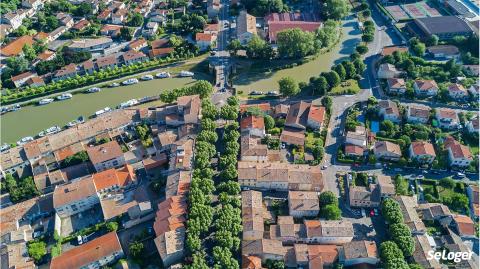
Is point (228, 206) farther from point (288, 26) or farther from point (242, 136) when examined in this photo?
point (288, 26)

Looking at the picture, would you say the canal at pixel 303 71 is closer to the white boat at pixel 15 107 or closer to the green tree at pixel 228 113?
the green tree at pixel 228 113

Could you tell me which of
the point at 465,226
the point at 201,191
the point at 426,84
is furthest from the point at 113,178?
the point at 426,84

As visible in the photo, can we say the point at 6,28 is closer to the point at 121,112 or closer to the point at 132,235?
the point at 121,112

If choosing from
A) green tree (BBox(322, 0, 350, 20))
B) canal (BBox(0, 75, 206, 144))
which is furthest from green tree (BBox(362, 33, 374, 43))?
canal (BBox(0, 75, 206, 144))

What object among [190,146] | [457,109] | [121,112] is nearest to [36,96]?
[121,112]

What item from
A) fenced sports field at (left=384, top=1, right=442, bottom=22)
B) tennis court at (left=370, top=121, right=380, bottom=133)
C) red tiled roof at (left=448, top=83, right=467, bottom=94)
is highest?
fenced sports field at (left=384, top=1, right=442, bottom=22)

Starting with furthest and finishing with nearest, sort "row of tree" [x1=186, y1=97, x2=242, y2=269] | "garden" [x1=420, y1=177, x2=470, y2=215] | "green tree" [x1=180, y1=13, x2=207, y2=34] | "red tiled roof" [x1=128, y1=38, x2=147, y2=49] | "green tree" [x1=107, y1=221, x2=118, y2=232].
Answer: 1. "green tree" [x1=180, y1=13, x2=207, y2=34]
2. "red tiled roof" [x1=128, y1=38, x2=147, y2=49]
3. "garden" [x1=420, y1=177, x2=470, y2=215]
4. "green tree" [x1=107, y1=221, x2=118, y2=232]
5. "row of tree" [x1=186, y1=97, x2=242, y2=269]

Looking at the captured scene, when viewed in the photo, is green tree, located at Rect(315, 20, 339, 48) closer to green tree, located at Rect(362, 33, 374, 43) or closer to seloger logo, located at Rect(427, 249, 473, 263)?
green tree, located at Rect(362, 33, 374, 43)
